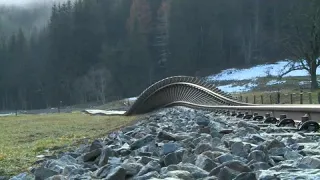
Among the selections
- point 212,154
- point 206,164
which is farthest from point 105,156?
point 206,164

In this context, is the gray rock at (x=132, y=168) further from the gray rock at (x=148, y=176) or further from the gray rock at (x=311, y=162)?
the gray rock at (x=311, y=162)

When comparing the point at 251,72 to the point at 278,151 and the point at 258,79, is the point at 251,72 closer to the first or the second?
the point at 258,79

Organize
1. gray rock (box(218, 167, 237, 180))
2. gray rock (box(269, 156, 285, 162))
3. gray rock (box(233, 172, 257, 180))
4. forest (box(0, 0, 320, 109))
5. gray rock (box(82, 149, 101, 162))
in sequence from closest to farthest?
gray rock (box(233, 172, 257, 180))
gray rock (box(218, 167, 237, 180))
gray rock (box(269, 156, 285, 162))
gray rock (box(82, 149, 101, 162))
forest (box(0, 0, 320, 109))

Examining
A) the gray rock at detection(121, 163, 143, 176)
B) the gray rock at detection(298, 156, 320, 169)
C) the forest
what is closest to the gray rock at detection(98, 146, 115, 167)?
the gray rock at detection(121, 163, 143, 176)

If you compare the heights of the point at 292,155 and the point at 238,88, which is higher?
the point at 238,88

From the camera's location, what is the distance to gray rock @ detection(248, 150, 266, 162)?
478cm

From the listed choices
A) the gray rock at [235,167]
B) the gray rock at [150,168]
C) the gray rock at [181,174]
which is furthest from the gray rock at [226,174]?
the gray rock at [150,168]

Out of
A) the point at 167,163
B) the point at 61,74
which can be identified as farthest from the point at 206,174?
the point at 61,74

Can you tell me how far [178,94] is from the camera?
Answer: 142 feet

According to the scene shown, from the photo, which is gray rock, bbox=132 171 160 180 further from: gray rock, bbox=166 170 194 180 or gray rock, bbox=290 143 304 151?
gray rock, bbox=290 143 304 151

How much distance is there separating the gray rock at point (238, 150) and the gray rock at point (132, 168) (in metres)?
1.20

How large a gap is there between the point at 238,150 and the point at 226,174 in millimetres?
1622

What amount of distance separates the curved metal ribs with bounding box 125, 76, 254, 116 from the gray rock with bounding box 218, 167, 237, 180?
2335 cm

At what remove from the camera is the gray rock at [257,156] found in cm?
478
